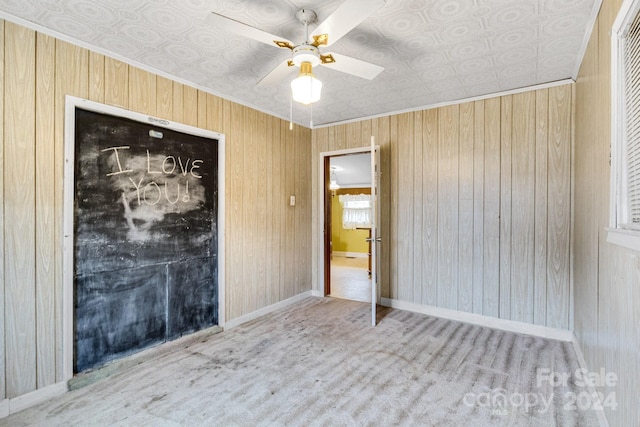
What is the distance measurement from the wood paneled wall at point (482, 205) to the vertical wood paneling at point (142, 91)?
2.53m

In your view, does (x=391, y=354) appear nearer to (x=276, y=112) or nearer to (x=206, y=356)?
(x=206, y=356)

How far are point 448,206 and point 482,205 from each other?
1.15 feet

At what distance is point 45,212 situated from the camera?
2125mm

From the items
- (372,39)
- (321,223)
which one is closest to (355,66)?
(372,39)

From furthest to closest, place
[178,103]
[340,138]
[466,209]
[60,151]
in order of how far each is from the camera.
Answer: [340,138] < [466,209] < [178,103] < [60,151]

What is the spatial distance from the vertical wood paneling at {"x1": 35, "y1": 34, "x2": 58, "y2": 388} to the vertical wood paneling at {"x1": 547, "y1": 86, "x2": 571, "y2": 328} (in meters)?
4.18

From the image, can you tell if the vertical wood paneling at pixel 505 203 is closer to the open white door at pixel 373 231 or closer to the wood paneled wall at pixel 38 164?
the open white door at pixel 373 231

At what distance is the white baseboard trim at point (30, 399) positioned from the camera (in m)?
1.94

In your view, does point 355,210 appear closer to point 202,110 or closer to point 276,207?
point 276,207

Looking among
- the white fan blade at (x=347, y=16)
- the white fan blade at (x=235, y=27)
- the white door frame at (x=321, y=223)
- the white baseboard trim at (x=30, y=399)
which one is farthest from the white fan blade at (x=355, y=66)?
the white baseboard trim at (x=30, y=399)

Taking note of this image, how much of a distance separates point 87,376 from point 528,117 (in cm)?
445

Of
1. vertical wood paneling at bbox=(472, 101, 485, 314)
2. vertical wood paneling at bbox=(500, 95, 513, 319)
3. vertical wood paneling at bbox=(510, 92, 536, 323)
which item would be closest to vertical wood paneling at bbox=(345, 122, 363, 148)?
vertical wood paneling at bbox=(472, 101, 485, 314)

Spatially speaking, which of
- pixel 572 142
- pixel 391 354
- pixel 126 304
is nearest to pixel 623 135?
pixel 572 142

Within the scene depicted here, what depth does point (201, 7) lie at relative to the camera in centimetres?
191
